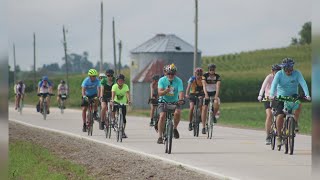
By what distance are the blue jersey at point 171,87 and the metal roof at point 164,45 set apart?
5968cm

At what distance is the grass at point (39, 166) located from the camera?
14.7 m

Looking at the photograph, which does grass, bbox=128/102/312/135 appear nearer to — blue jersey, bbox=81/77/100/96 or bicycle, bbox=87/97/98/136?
bicycle, bbox=87/97/98/136

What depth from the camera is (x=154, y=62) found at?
7725 centimetres

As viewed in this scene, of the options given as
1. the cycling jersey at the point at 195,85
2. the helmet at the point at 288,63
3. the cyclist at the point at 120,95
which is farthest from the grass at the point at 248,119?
the helmet at the point at 288,63

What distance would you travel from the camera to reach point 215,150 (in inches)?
727

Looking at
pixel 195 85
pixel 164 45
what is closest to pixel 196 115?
pixel 195 85

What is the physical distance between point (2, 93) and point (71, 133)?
60.8ft

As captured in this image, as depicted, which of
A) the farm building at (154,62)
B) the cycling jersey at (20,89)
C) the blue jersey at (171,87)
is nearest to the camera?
the blue jersey at (171,87)

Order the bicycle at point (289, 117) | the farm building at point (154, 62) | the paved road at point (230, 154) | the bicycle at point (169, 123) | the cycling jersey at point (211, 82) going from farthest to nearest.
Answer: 1. the farm building at point (154, 62)
2. the cycling jersey at point (211, 82)
3. the bicycle at point (169, 123)
4. the bicycle at point (289, 117)
5. the paved road at point (230, 154)

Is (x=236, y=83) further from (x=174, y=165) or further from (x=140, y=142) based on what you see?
(x=174, y=165)

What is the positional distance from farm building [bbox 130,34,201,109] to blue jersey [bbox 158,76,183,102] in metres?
58.5

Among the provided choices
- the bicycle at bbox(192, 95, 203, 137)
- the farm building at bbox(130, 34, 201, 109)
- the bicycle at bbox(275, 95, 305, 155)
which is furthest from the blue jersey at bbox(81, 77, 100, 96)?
the farm building at bbox(130, 34, 201, 109)

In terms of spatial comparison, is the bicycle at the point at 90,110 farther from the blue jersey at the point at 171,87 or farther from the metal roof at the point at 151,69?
the metal roof at the point at 151,69

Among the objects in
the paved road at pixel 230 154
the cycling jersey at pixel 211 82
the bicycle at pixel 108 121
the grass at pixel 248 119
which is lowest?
the grass at pixel 248 119
